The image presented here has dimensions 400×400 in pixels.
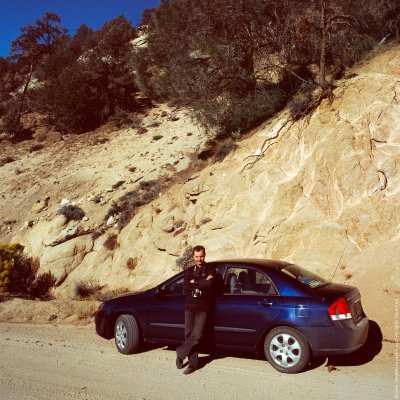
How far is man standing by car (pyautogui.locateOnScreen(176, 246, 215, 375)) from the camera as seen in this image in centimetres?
540

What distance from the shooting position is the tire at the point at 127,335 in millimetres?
6332

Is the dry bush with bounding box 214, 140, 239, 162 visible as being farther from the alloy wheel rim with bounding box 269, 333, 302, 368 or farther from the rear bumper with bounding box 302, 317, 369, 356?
the rear bumper with bounding box 302, 317, 369, 356

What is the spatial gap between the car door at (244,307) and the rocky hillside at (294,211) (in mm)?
2416

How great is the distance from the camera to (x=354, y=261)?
866cm

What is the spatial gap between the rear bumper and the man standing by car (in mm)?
1343

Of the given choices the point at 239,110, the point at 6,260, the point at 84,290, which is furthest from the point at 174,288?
the point at 6,260

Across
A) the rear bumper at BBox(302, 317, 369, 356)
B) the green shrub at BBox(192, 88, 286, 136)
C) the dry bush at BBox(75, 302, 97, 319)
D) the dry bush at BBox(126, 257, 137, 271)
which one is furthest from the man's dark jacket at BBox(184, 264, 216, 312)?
the green shrub at BBox(192, 88, 286, 136)

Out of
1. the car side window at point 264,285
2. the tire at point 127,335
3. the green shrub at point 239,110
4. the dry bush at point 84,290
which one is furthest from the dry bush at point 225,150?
the car side window at point 264,285

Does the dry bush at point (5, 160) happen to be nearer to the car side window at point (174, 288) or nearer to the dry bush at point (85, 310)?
the dry bush at point (85, 310)

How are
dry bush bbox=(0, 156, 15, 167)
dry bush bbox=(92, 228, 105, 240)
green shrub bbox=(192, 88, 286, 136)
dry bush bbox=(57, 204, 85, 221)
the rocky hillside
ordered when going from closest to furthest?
1. the rocky hillside
2. green shrub bbox=(192, 88, 286, 136)
3. dry bush bbox=(92, 228, 105, 240)
4. dry bush bbox=(57, 204, 85, 221)
5. dry bush bbox=(0, 156, 15, 167)

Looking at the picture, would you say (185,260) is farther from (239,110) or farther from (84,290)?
(239,110)

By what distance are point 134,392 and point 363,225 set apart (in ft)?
21.6

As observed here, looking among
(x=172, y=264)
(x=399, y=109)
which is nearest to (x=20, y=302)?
(x=172, y=264)

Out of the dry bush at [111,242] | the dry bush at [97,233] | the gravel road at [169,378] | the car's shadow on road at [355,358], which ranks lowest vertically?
the gravel road at [169,378]
